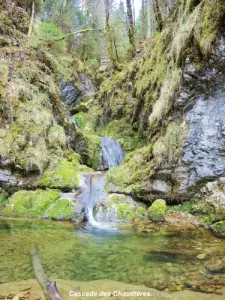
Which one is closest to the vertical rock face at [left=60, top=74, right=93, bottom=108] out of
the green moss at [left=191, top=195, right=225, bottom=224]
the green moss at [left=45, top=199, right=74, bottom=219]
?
the green moss at [left=45, top=199, right=74, bottom=219]

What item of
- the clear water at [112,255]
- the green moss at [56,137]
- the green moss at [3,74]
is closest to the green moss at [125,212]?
the clear water at [112,255]

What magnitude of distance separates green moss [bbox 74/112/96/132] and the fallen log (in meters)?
11.6

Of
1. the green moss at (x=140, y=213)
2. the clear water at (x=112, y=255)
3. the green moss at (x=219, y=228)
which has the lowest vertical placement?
the clear water at (x=112, y=255)

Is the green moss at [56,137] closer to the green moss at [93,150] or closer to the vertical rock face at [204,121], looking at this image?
the green moss at [93,150]

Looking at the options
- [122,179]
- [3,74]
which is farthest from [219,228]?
[3,74]

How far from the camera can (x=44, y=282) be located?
146 inches

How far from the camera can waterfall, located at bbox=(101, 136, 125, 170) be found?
12352 mm

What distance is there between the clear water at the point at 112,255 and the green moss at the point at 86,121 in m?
9.79

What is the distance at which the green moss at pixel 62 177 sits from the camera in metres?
8.63

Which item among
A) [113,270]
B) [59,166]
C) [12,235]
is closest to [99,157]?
[59,166]

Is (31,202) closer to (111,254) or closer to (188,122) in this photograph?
(111,254)

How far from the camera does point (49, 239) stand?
5.86 metres

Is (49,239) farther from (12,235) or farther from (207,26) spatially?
(207,26)

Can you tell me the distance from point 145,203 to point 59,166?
2970mm
